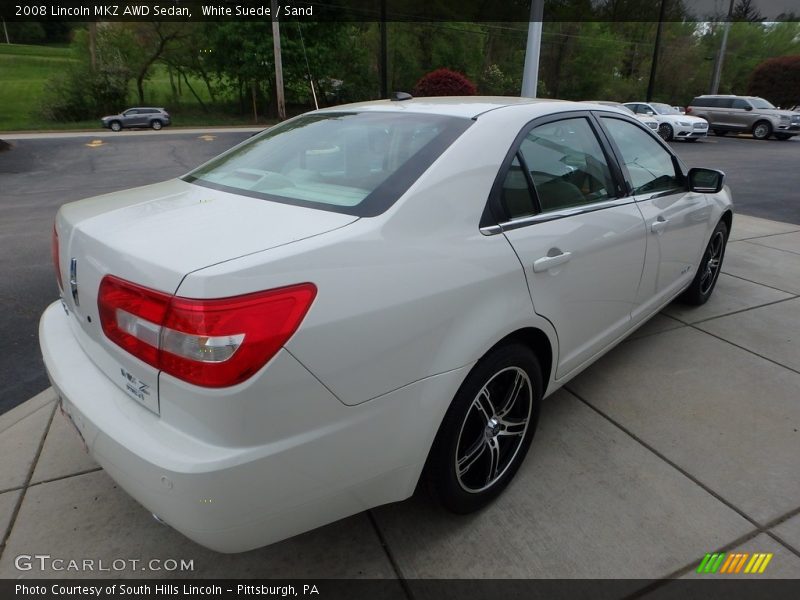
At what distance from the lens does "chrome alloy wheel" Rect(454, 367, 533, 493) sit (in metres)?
2.20

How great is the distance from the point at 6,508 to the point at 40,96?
4129 centimetres

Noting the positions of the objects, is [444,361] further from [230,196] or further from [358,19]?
[358,19]

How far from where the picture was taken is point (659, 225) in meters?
3.12

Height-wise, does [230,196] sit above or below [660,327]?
above

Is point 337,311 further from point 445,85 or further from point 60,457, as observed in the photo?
point 445,85

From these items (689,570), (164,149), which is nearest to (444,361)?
(689,570)

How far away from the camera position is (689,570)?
2057mm

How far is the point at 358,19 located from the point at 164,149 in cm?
2444

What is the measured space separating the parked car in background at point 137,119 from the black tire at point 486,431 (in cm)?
3167

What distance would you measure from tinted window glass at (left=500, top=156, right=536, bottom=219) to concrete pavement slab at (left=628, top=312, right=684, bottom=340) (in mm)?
2095

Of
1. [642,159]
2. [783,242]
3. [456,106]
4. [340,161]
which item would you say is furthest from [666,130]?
[340,161]

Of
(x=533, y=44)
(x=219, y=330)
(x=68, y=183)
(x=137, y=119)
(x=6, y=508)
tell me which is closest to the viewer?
(x=219, y=330)

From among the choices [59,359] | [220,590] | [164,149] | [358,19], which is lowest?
Answer: [164,149]

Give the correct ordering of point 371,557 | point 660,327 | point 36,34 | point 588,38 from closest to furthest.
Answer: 1. point 371,557
2. point 660,327
3. point 588,38
4. point 36,34
